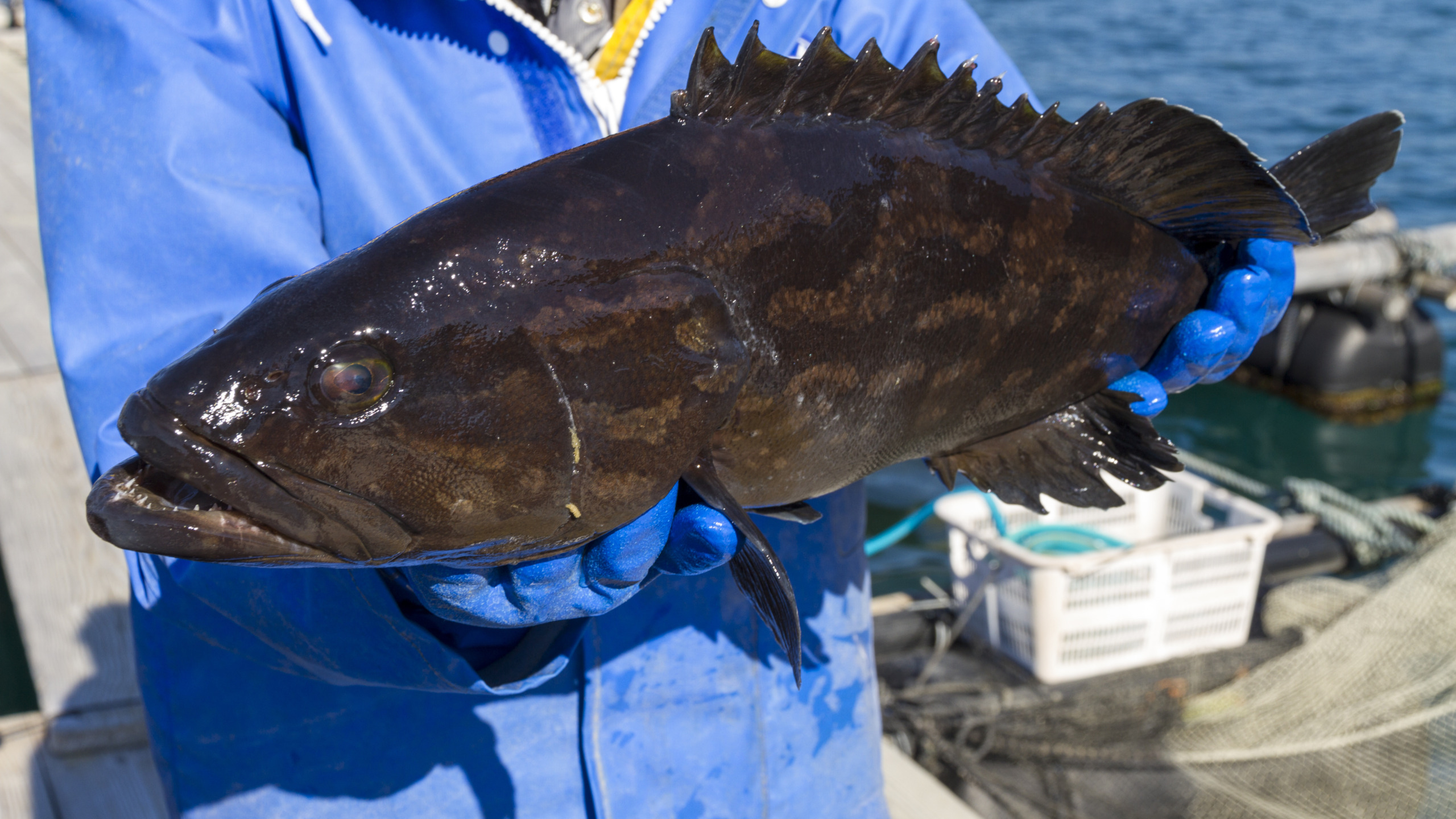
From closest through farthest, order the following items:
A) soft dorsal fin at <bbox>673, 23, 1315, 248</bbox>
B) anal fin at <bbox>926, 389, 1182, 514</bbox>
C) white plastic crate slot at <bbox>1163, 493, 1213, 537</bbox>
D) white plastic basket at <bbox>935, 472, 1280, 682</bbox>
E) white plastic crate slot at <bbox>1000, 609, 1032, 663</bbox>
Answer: soft dorsal fin at <bbox>673, 23, 1315, 248</bbox>, anal fin at <bbox>926, 389, 1182, 514</bbox>, white plastic basket at <bbox>935, 472, 1280, 682</bbox>, white plastic crate slot at <bbox>1000, 609, 1032, 663</bbox>, white plastic crate slot at <bbox>1163, 493, 1213, 537</bbox>

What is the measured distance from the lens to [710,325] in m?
1.43

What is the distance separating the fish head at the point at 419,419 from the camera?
1.19 meters

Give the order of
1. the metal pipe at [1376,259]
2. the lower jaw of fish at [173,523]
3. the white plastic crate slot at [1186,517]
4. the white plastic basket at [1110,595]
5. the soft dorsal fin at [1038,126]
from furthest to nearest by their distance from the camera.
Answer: the metal pipe at [1376,259] < the white plastic crate slot at [1186,517] < the white plastic basket at [1110,595] < the soft dorsal fin at [1038,126] < the lower jaw of fish at [173,523]

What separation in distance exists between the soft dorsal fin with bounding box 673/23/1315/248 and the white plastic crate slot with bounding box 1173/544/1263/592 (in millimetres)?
3035

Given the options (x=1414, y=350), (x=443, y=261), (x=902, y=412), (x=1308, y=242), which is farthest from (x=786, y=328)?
(x=1414, y=350)

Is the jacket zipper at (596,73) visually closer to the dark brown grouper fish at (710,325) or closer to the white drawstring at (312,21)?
the white drawstring at (312,21)

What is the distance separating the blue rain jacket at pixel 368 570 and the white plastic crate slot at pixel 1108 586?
2.57 m

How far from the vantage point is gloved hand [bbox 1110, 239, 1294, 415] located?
193cm

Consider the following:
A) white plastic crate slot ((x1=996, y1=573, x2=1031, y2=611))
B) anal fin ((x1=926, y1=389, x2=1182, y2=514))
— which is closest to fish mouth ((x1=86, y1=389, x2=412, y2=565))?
anal fin ((x1=926, y1=389, x2=1182, y2=514))

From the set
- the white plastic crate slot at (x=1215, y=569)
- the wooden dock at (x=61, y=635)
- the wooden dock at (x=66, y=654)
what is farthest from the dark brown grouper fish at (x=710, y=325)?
the white plastic crate slot at (x=1215, y=569)

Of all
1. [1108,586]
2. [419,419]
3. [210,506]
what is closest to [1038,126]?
[419,419]

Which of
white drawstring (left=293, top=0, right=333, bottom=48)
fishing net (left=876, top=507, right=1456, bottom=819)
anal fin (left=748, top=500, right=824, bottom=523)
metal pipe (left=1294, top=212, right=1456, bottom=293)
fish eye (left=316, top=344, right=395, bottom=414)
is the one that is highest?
white drawstring (left=293, top=0, right=333, bottom=48)

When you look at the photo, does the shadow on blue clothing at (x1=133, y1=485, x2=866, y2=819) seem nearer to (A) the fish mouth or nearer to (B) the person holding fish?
A: (B) the person holding fish

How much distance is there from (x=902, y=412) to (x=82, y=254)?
133cm
